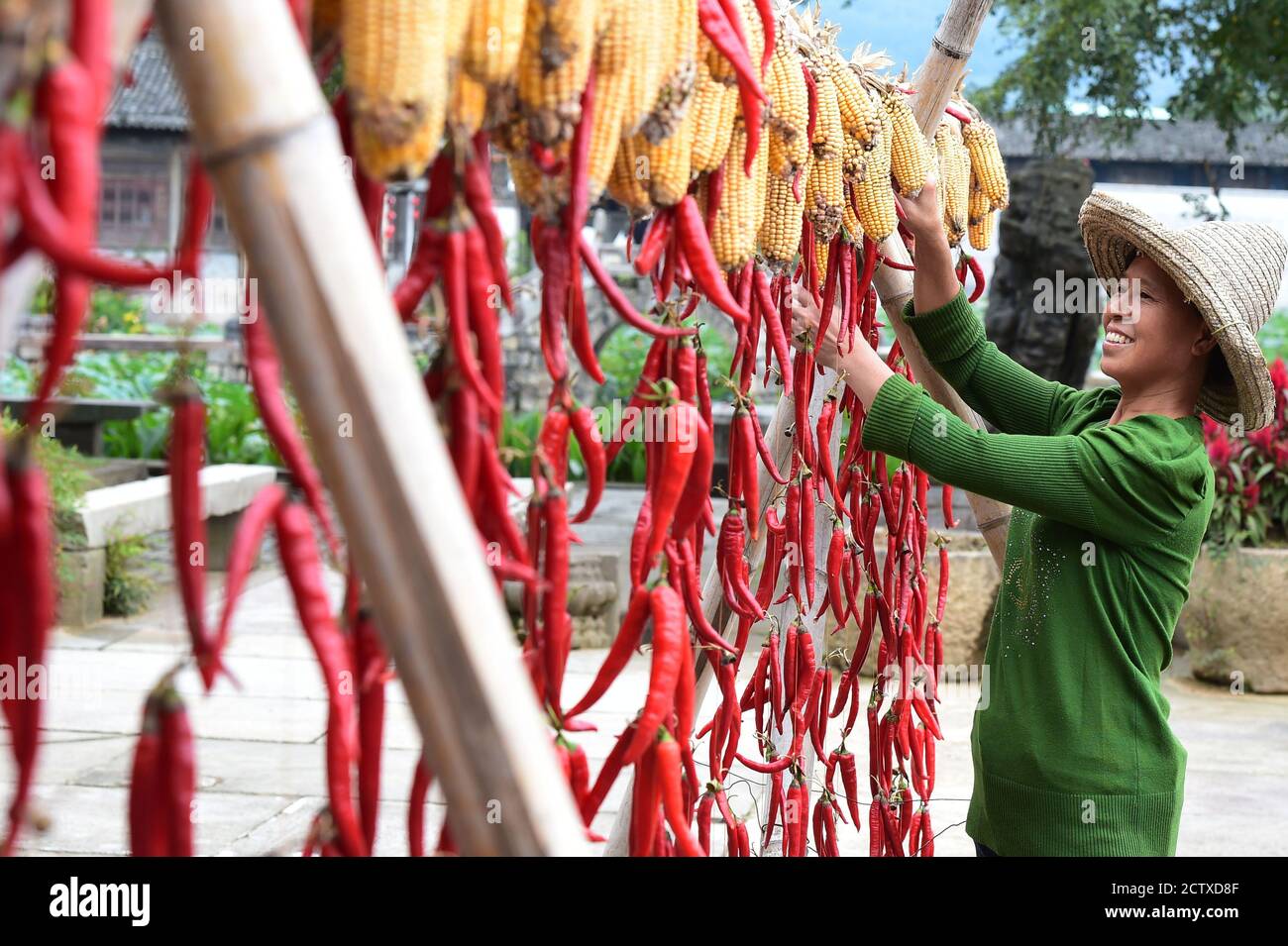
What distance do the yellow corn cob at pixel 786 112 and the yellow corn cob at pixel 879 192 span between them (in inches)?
13.4

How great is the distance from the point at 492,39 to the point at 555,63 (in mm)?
78

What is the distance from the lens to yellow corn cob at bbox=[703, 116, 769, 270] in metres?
1.43

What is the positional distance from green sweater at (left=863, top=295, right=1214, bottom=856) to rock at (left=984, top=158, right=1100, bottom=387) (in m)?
5.38

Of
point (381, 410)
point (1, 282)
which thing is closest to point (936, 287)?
point (381, 410)

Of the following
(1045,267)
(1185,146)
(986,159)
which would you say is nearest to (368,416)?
(986,159)

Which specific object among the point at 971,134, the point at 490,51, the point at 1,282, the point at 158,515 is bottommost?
the point at 158,515

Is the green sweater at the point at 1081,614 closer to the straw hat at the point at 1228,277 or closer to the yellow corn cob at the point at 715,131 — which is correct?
the straw hat at the point at 1228,277

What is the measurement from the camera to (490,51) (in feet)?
3.24

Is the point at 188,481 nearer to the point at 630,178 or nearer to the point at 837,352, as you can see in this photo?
the point at 630,178

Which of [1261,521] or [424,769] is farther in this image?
[1261,521]

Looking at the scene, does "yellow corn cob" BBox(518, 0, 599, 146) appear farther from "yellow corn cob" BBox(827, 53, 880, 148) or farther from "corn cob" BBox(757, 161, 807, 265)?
"yellow corn cob" BBox(827, 53, 880, 148)

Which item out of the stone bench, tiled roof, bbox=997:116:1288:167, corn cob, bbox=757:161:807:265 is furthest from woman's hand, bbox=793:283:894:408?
tiled roof, bbox=997:116:1288:167
